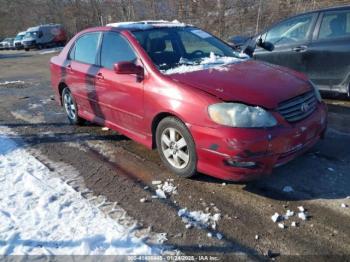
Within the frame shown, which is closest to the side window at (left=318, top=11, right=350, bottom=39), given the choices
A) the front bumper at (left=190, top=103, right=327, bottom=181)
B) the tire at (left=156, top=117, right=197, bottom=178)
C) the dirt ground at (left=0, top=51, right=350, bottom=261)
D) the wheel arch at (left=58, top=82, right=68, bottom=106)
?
the dirt ground at (left=0, top=51, right=350, bottom=261)

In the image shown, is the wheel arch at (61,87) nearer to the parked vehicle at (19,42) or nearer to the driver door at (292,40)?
the driver door at (292,40)

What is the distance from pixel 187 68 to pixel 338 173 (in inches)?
80.7

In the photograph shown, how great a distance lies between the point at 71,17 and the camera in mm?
35531

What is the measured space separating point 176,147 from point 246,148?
0.89m

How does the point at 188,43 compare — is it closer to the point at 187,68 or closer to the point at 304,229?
the point at 187,68

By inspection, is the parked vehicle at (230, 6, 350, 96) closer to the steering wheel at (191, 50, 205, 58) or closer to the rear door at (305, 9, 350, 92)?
the rear door at (305, 9, 350, 92)

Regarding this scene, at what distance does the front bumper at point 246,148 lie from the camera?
11.6 ft

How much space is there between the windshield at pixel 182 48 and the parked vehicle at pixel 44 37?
30.6m

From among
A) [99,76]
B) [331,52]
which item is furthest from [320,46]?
[99,76]

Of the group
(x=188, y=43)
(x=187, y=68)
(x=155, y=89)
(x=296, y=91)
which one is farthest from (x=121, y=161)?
(x=296, y=91)

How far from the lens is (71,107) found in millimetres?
6484

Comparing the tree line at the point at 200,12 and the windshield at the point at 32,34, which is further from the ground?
the tree line at the point at 200,12

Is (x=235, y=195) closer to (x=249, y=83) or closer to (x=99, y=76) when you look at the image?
(x=249, y=83)

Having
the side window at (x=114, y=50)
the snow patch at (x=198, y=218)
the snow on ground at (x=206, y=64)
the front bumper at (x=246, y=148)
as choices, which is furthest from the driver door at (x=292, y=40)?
the snow patch at (x=198, y=218)
